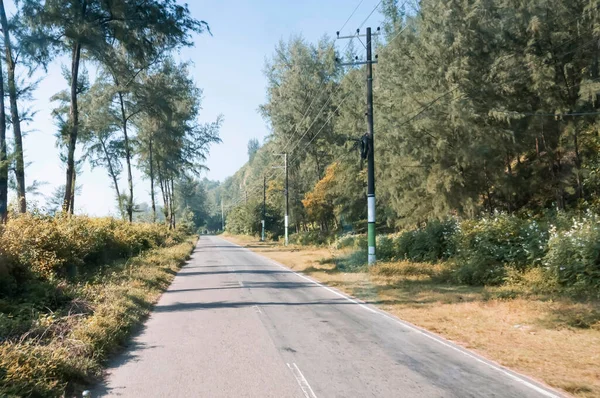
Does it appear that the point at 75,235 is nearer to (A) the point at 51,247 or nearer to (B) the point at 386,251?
(A) the point at 51,247

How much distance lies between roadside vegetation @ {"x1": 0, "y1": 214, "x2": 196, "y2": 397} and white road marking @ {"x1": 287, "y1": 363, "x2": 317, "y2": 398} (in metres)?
2.76

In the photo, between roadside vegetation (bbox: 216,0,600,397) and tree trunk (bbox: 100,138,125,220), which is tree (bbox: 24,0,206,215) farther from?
tree trunk (bbox: 100,138,125,220)

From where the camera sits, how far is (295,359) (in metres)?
7.45

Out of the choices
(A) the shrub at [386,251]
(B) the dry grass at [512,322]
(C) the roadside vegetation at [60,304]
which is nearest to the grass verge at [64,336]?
(C) the roadside vegetation at [60,304]

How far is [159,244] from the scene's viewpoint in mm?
38125

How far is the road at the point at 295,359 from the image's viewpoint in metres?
6.07

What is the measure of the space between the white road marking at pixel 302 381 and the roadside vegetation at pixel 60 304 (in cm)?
276

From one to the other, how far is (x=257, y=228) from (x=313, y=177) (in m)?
19.5

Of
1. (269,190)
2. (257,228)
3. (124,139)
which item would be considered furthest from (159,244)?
(257,228)

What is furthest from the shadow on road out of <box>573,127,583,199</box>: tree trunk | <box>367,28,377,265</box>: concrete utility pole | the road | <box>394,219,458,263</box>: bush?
<box>573,127,583,199</box>: tree trunk

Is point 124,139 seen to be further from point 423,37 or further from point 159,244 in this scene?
point 423,37

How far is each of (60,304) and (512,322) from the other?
32.3ft

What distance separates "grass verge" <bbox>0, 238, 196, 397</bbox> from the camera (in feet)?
19.2

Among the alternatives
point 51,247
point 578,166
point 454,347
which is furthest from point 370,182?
point 454,347
